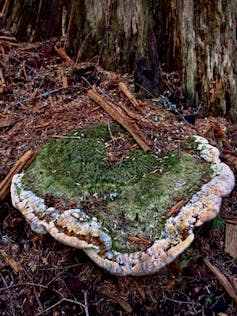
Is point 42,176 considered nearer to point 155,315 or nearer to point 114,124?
point 114,124

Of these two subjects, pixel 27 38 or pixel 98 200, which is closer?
pixel 98 200

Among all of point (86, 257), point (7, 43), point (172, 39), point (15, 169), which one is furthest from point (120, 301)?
Result: point (7, 43)

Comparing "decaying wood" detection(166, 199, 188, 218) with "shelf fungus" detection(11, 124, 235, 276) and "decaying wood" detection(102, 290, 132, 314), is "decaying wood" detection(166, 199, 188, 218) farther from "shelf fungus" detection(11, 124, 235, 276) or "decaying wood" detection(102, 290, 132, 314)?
"decaying wood" detection(102, 290, 132, 314)

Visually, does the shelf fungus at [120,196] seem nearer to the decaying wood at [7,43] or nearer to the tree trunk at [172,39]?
the tree trunk at [172,39]

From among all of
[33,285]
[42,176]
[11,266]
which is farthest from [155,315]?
[42,176]

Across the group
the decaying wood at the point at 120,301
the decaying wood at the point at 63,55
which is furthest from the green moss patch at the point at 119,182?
the decaying wood at the point at 63,55
